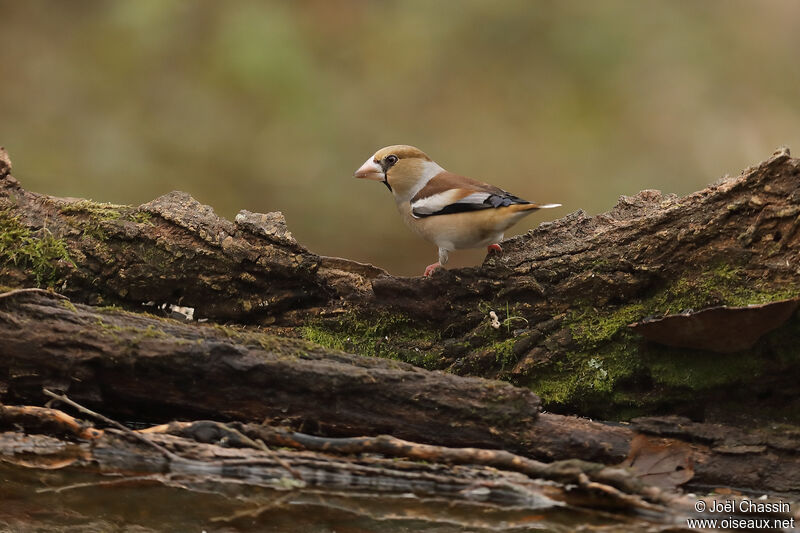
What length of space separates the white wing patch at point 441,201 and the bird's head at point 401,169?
0.23 meters

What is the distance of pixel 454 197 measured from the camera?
4.05 metres

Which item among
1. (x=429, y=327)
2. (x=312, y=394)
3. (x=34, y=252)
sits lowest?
(x=312, y=394)

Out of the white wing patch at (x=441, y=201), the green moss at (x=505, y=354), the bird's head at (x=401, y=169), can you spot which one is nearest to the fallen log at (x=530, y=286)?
the green moss at (x=505, y=354)

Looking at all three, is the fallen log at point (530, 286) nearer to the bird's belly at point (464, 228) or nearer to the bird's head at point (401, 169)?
the bird's belly at point (464, 228)

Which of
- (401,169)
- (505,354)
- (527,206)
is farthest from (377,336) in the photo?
(401,169)

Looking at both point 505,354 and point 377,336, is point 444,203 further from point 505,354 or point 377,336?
point 505,354

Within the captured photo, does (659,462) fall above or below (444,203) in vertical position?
below

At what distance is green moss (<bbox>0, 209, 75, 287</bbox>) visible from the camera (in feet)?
11.5

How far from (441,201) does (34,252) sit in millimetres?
1816

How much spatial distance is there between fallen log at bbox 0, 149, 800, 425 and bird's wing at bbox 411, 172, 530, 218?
0.80 ft

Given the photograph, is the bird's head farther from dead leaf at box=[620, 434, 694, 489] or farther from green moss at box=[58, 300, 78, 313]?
dead leaf at box=[620, 434, 694, 489]

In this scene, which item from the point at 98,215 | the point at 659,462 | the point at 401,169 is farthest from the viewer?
the point at 401,169

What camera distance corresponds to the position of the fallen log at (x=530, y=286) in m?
3.21

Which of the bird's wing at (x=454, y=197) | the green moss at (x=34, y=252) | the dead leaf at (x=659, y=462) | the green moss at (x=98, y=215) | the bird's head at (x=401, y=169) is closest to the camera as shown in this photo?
the dead leaf at (x=659, y=462)
